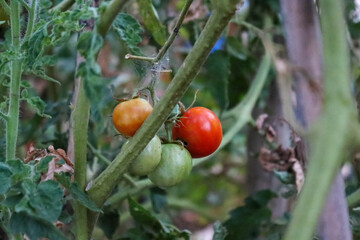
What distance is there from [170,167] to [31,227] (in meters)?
0.19

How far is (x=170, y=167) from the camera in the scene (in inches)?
28.4

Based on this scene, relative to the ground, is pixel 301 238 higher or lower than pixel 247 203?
higher

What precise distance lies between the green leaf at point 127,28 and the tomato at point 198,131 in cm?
13

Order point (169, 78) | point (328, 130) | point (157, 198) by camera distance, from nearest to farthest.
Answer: point (328, 130) < point (157, 198) < point (169, 78)

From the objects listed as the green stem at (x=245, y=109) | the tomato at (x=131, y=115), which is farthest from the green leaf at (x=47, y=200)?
the green stem at (x=245, y=109)

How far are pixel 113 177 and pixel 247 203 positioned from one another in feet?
1.98

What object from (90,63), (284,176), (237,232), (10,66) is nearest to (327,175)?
Answer: (90,63)

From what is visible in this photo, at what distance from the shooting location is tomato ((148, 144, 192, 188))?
0.72 meters

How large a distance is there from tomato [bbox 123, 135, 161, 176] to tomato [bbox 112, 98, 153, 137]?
3 cm

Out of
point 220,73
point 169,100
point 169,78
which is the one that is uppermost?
point 169,100

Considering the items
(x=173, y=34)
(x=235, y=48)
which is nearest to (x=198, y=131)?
(x=173, y=34)

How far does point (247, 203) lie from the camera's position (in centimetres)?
122

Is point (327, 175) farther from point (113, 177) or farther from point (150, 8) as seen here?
point (150, 8)

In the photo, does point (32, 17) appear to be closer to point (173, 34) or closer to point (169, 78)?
point (173, 34)
